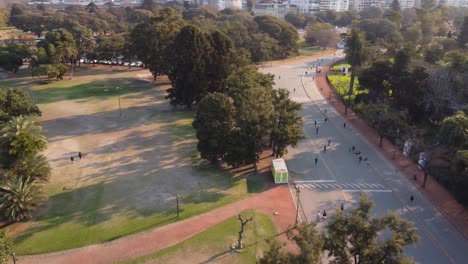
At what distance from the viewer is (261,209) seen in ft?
114

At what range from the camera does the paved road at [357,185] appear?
30500 mm

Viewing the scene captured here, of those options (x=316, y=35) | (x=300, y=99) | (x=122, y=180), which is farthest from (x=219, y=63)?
(x=316, y=35)

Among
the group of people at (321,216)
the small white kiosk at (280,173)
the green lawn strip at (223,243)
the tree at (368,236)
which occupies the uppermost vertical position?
the tree at (368,236)

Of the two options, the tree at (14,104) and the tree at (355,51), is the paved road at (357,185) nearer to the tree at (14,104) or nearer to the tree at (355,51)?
the tree at (355,51)

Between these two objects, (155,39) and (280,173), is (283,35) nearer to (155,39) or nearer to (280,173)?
(155,39)

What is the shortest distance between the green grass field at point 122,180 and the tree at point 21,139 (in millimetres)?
4626

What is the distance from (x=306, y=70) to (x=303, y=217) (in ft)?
212

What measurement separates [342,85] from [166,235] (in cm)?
5783

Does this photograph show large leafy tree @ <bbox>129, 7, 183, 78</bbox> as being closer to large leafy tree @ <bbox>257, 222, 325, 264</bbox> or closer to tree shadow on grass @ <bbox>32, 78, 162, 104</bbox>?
tree shadow on grass @ <bbox>32, 78, 162, 104</bbox>

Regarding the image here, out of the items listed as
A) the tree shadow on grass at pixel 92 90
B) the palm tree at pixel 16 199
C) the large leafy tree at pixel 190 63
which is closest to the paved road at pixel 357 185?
the large leafy tree at pixel 190 63

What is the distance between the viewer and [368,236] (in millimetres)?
19422

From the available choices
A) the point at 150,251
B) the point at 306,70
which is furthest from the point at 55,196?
the point at 306,70

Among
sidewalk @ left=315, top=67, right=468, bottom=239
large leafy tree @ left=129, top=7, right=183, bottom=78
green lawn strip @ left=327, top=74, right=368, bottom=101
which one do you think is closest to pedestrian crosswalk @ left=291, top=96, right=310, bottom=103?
sidewalk @ left=315, top=67, right=468, bottom=239

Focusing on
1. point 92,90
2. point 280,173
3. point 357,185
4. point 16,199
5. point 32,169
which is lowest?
point 357,185
